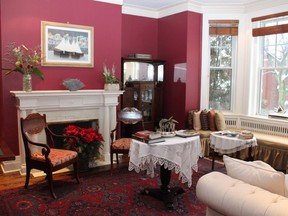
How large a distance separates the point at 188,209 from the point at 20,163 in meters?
A: 2.62

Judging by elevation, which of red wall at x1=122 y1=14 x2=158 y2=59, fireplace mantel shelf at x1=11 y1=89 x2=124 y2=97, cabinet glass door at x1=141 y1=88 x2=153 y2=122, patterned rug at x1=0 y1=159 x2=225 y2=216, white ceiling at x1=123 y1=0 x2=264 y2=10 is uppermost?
white ceiling at x1=123 y1=0 x2=264 y2=10

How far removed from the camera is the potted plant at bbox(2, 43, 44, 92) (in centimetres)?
411

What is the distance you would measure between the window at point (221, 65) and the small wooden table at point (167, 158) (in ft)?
9.04

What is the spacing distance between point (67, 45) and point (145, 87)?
1760mm

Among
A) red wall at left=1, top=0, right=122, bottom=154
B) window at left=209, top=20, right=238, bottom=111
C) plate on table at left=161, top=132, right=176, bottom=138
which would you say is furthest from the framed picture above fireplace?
window at left=209, top=20, right=238, bottom=111

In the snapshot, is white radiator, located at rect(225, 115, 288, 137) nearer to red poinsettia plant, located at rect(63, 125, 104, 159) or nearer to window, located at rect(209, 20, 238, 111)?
window, located at rect(209, 20, 238, 111)

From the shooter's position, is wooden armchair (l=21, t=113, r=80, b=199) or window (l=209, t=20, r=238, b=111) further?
window (l=209, t=20, r=238, b=111)

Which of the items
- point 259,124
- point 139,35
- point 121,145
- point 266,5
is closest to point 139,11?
point 139,35

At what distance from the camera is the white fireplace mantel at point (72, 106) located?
4.18 m

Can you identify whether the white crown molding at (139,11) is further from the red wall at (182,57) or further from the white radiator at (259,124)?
the white radiator at (259,124)

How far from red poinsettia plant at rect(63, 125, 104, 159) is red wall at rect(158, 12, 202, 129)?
208 cm

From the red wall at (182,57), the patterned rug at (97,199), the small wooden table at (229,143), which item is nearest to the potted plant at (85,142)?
the patterned rug at (97,199)

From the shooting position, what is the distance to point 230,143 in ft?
14.1

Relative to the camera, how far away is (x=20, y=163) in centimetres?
436
